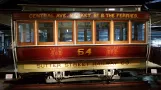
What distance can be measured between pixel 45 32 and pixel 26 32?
0.67 meters

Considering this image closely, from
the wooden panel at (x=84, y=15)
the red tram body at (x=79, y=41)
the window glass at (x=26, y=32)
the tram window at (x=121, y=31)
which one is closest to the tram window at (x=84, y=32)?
the red tram body at (x=79, y=41)

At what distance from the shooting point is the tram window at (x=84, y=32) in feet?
26.9

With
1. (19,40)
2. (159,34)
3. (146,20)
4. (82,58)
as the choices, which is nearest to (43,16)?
(19,40)

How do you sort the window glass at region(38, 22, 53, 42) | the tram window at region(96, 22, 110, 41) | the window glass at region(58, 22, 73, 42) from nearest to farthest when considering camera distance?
the window glass at region(38, 22, 53, 42)
the window glass at region(58, 22, 73, 42)
the tram window at region(96, 22, 110, 41)

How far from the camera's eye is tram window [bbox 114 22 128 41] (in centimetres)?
844

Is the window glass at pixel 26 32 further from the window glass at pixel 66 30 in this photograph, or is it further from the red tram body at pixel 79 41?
the window glass at pixel 66 30

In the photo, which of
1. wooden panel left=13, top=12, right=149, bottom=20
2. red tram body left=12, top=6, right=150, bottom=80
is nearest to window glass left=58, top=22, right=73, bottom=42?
red tram body left=12, top=6, right=150, bottom=80

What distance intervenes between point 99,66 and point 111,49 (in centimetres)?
79

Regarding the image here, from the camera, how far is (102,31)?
837 centimetres

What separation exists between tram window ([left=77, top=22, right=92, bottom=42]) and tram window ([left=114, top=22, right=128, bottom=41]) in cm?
101

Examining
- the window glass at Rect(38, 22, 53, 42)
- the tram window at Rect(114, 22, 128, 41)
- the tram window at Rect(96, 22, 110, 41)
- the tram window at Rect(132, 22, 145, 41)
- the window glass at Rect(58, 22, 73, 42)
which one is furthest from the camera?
the tram window at Rect(132, 22, 145, 41)

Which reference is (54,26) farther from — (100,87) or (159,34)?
(159,34)

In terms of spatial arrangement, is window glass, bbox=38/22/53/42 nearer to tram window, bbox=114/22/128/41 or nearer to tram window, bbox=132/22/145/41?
tram window, bbox=114/22/128/41

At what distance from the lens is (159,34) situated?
756 inches
